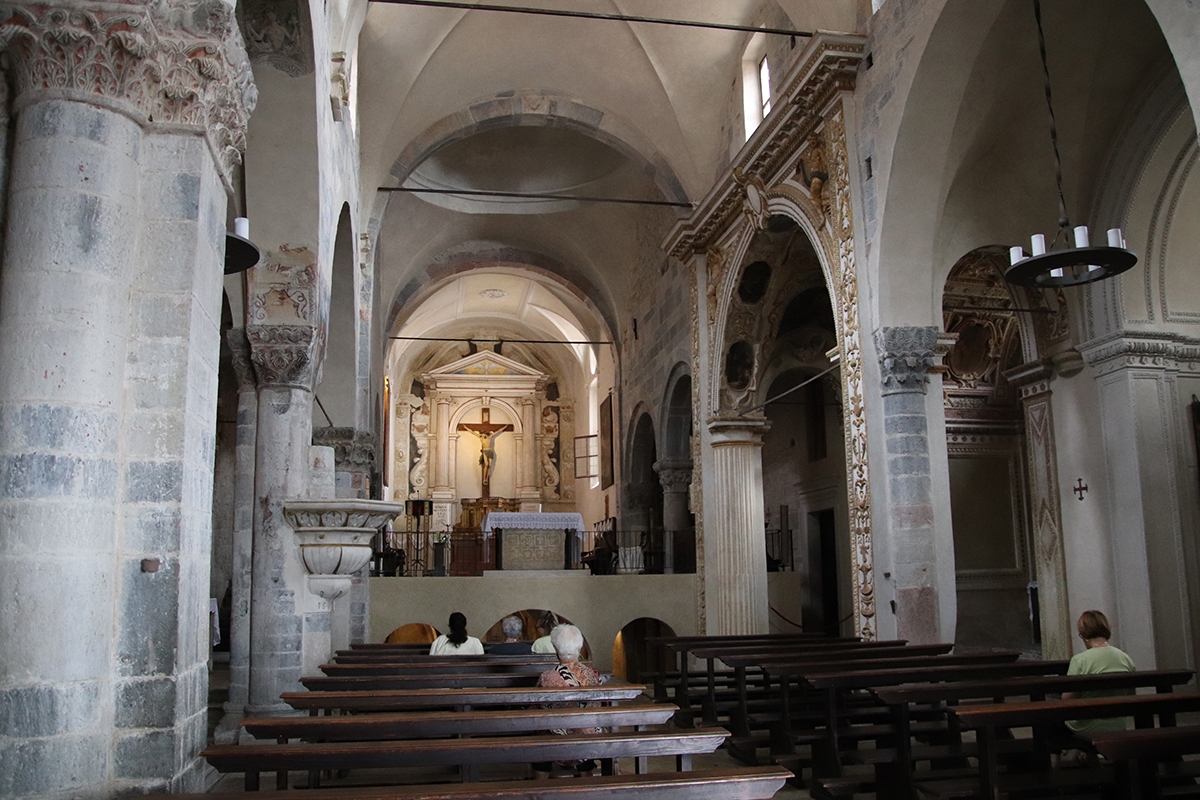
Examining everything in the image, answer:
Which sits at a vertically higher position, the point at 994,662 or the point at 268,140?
the point at 268,140

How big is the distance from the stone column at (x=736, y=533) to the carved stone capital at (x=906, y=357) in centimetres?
516

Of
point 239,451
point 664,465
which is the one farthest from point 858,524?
point 664,465

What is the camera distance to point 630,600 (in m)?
15.9

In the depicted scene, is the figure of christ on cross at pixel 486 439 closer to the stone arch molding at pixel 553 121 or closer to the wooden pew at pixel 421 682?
the stone arch molding at pixel 553 121

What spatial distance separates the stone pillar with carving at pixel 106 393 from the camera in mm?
3785

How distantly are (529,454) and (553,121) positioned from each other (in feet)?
56.2

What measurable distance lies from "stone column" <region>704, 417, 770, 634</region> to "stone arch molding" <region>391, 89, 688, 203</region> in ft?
13.1

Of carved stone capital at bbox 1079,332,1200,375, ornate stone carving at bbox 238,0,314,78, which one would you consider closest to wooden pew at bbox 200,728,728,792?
ornate stone carving at bbox 238,0,314,78

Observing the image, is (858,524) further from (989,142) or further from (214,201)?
(214,201)

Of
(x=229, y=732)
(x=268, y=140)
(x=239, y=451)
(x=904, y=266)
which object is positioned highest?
(x=268, y=140)

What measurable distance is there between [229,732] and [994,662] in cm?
581

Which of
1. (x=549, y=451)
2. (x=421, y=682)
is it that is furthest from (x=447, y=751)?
(x=549, y=451)

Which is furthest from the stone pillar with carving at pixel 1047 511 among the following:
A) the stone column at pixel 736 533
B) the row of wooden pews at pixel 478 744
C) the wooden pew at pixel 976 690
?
the row of wooden pews at pixel 478 744

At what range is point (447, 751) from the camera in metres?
3.65
